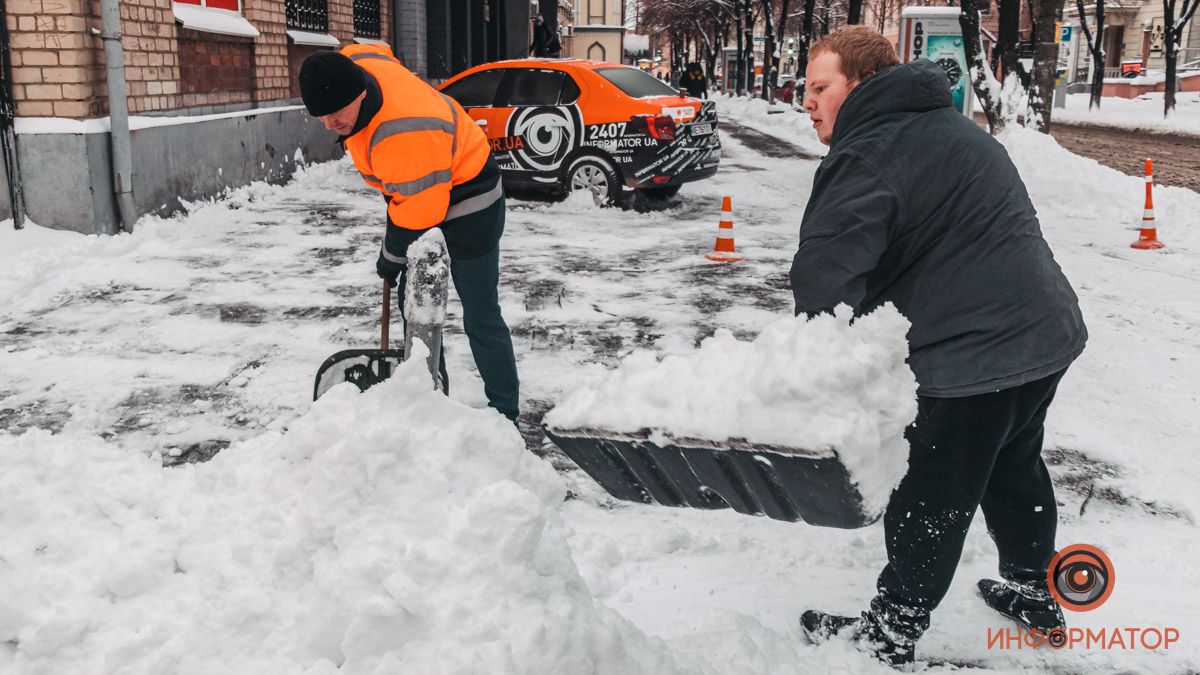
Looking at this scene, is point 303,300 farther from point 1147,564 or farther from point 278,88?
point 278,88

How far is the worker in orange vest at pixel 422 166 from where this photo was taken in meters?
3.60

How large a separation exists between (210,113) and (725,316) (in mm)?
6922

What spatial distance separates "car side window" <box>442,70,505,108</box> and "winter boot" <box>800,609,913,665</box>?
930 cm

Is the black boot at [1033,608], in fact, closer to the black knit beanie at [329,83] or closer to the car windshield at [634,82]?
the black knit beanie at [329,83]

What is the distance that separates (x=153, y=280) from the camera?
7355 millimetres

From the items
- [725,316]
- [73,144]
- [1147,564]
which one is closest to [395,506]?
[1147,564]

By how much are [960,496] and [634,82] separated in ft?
29.7

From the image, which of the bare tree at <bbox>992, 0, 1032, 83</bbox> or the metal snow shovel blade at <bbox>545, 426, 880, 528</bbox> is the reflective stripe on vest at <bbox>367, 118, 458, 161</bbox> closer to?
the metal snow shovel blade at <bbox>545, 426, 880, 528</bbox>

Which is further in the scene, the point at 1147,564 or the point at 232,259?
the point at 232,259

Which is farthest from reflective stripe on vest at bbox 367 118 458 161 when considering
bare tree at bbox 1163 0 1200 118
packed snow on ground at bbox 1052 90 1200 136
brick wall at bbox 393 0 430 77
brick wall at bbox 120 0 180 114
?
bare tree at bbox 1163 0 1200 118

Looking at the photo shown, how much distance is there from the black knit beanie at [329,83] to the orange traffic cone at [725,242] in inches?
198

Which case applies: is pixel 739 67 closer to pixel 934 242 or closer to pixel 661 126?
pixel 661 126

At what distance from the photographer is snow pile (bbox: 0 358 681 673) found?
1.89 metres

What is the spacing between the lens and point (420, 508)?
2.05 m
